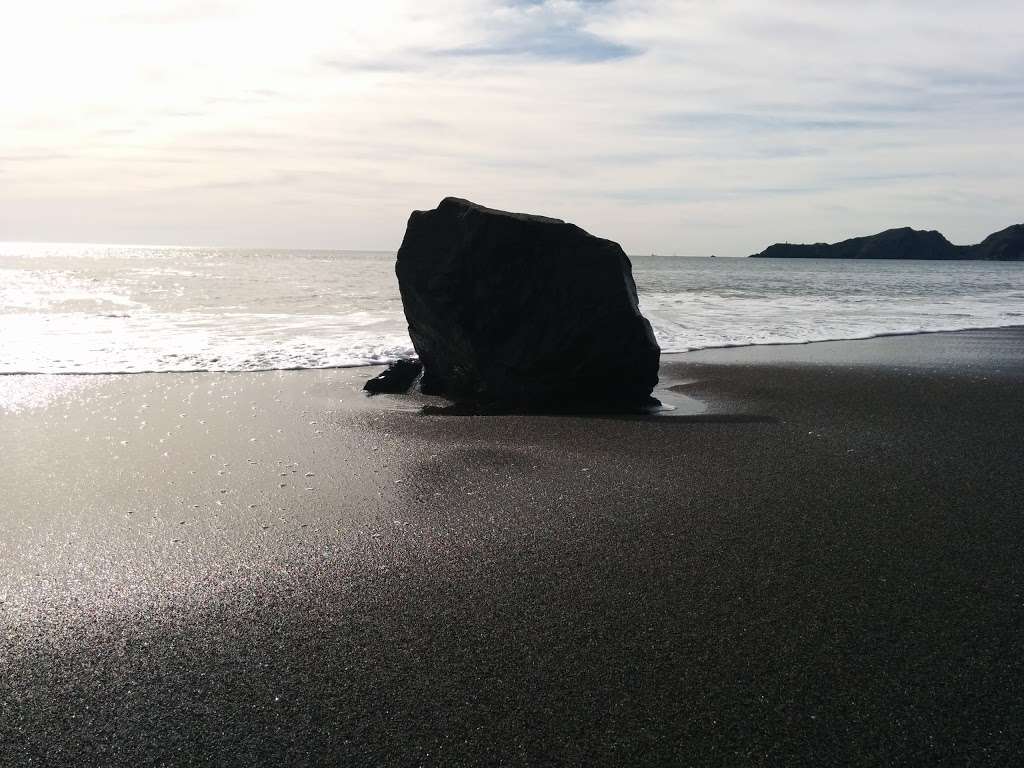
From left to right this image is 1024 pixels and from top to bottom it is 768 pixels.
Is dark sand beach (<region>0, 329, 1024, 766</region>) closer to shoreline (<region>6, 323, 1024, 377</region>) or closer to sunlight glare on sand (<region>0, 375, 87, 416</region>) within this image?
sunlight glare on sand (<region>0, 375, 87, 416</region>)

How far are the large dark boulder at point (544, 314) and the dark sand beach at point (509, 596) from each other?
1334mm

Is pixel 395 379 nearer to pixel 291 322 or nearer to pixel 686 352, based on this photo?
pixel 686 352

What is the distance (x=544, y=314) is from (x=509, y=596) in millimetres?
4613

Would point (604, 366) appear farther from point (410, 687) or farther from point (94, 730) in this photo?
point (94, 730)

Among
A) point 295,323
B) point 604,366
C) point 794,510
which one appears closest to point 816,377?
point 604,366

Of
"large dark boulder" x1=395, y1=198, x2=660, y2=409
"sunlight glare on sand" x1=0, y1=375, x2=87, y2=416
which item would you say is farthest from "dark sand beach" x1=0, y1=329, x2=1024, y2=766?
"large dark boulder" x1=395, y1=198, x2=660, y2=409

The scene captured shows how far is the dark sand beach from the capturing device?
2396 millimetres

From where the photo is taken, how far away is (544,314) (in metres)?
7.62

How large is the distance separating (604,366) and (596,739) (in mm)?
5375

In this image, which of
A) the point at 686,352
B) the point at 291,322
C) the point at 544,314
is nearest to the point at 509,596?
the point at 544,314

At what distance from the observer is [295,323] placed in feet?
48.0

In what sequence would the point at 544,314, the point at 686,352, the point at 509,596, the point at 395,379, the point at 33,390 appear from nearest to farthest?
the point at 509,596 → the point at 544,314 → the point at 33,390 → the point at 395,379 → the point at 686,352

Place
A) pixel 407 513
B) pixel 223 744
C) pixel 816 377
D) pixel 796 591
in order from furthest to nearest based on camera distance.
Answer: pixel 816 377 → pixel 407 513 → pixel 796 591 → pixel 223 744

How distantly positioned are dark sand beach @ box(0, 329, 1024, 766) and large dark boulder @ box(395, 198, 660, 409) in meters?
1.33
